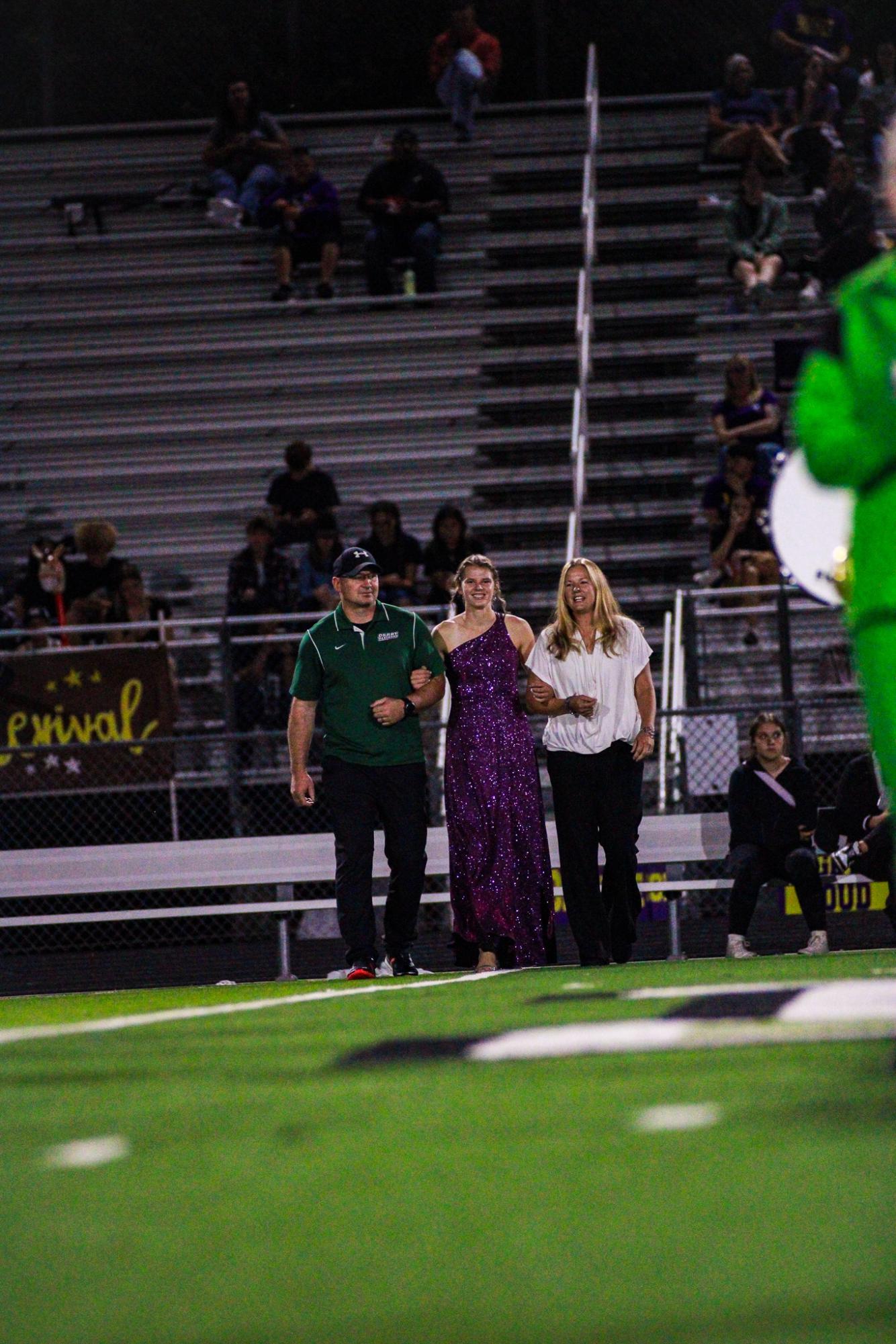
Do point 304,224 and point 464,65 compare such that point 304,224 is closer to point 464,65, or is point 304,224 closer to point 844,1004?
point 464,65

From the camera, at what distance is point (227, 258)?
638 inches

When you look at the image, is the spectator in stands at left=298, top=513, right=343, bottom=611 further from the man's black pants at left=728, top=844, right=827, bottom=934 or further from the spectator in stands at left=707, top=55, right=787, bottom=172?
the spectator in stands at left=707, top=55, right=787, bottom=172

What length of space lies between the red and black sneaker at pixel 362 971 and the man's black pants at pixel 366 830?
20mm

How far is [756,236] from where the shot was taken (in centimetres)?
1487

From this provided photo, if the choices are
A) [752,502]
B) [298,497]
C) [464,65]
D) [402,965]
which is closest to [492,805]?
[402,965]

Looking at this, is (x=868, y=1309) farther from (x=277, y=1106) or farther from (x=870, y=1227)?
(x=277, y=1106)

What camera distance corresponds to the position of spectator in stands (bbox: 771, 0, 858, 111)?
53.2 ft

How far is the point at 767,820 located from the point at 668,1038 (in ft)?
18.2

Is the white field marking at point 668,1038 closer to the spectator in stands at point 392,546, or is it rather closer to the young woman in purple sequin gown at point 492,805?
the young woman in purple sequin gown at point 492,805

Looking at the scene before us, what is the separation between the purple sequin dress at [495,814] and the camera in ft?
23.8

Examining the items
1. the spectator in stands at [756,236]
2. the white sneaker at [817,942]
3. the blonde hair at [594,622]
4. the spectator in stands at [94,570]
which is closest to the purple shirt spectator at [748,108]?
the spectator in stands at [756,236]

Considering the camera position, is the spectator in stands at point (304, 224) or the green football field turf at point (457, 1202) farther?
the spectator in stands at point (304, 224)

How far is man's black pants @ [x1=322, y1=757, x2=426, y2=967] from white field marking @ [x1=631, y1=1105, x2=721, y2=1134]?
4.97 metres

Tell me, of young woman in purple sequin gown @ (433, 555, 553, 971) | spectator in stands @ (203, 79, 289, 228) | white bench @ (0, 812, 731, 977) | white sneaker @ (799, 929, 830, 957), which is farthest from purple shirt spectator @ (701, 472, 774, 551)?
spectator in stands @ (203, 79, 289, 228)
